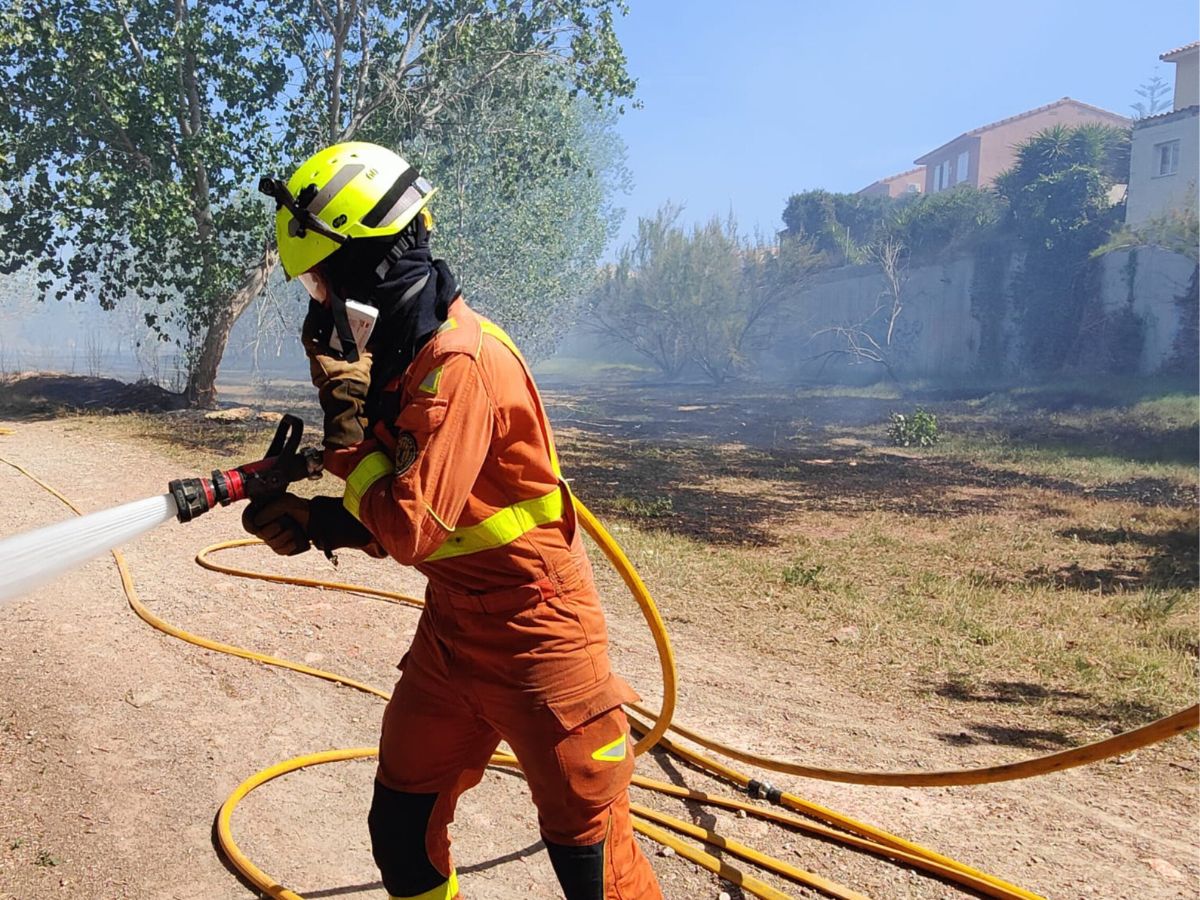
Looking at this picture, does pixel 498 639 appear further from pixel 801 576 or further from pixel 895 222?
pixel 895 222

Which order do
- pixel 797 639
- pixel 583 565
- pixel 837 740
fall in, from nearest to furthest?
pixel 583 565, pixel 837 740, pixel 797 639

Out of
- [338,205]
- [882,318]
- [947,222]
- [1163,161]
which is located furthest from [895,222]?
[338,205]

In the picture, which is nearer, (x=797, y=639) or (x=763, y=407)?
(x=797, y=639)

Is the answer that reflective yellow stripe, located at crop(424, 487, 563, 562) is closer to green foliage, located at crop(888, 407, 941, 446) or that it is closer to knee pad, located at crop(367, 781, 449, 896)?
knee pad, located at crop(367, 781, 449, 896)

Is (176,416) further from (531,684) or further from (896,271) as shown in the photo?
(896,271)

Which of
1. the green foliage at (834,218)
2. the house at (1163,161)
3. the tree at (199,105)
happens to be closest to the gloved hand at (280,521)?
the tree at (199,105)

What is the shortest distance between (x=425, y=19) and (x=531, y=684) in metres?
17.4

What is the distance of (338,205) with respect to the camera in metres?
2.18

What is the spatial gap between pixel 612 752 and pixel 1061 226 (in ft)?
101

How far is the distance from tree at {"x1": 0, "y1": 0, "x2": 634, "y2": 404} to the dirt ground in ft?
36.5

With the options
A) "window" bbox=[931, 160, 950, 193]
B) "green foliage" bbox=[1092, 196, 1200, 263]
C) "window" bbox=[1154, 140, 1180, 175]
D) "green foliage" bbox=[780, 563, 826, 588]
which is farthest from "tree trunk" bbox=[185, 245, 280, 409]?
"window" bbox=[931, 160, 950, 193]

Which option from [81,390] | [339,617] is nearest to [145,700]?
[339,617]

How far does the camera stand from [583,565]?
2328 millimetres

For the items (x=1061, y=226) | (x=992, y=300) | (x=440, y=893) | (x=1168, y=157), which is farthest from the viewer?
(x=992, y=300)
